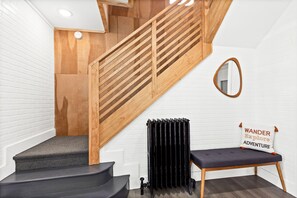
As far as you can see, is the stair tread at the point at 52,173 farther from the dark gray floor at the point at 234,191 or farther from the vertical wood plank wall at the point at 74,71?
the vertical wood plank wall at the point at 74,71

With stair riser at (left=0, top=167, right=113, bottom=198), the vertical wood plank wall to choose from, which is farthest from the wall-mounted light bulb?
stair riser at (left=0, top=167, right=113, bottom=198)

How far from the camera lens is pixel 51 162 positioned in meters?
1.96

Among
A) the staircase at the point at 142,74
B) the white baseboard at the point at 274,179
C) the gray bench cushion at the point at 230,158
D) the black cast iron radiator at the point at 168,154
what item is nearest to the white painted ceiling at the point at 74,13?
the staircase at the point at 142,74

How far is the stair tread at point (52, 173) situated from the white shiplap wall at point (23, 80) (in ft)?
0.41

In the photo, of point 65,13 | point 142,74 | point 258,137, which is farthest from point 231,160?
point 65,13

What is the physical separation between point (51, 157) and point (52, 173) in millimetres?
223

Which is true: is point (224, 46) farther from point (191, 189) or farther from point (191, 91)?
point (191, 189)

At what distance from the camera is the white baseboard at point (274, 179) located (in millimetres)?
2083

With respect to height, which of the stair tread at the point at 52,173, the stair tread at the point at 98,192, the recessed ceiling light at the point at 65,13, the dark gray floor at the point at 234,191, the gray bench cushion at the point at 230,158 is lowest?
the dark gray floor at the point at 234,191

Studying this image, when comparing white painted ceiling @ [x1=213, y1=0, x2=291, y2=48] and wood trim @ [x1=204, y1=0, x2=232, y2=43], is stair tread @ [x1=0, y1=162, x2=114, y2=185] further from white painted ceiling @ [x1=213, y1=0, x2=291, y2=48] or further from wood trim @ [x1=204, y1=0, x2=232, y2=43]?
white painted ceiling @ [x1=213, y1=0, x2=291, y2=48]

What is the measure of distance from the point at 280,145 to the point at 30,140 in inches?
143

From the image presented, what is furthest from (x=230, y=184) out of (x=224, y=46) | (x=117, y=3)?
(x=117, y=3)

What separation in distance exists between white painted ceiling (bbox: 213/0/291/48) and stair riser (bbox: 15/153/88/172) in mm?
2724

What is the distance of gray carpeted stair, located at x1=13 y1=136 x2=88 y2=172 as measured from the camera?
1867mm
